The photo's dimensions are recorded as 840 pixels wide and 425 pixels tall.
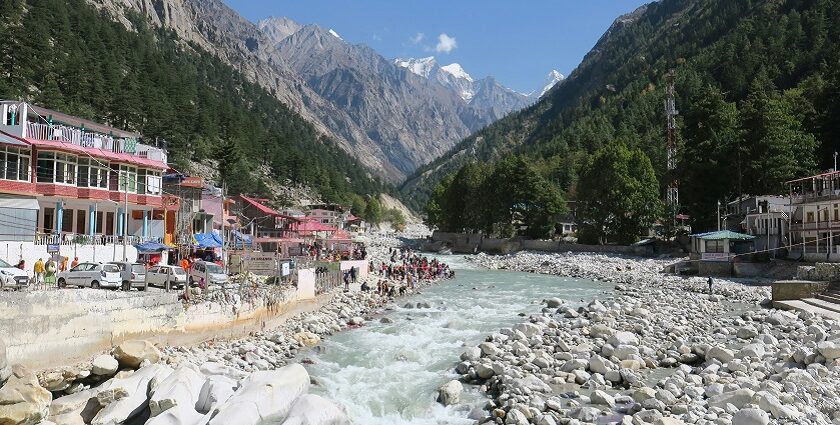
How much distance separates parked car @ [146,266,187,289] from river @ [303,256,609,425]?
734 centimetres

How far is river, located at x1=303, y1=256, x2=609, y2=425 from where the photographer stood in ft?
53.8

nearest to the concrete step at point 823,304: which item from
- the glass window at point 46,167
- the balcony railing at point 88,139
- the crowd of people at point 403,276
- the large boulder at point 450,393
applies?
the large boulder at point 450,393

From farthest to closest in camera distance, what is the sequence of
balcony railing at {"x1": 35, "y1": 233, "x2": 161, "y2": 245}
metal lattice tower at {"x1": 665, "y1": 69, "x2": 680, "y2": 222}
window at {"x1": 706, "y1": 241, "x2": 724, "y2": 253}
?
metal lattice tower at {"x1": 665, "y1": 69, "x2": 680, "y2": 222} < window at {"x1": 706, "y1": 241, "x2": 724, "y2": 253} < balcony railing at {"x1": 35, "y1": 233, "x2": 161, "y2": 245}

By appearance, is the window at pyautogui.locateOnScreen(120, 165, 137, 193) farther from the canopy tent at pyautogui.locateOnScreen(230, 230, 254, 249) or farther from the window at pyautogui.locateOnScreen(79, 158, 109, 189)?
the canopy tent at pyautogui.locateOnScreen(230, 230, 254, 249)

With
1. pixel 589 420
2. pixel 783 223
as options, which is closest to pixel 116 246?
pixel 589 420

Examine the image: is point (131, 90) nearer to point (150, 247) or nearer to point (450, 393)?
point (150, 247)

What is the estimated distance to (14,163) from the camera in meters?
28.6

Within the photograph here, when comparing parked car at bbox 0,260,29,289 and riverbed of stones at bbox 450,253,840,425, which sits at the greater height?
parked car at bbox 0,260,29,289

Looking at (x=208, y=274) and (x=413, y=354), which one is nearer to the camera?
(x=413, y=354)

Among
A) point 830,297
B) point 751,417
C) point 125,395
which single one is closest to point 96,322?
point 125,395

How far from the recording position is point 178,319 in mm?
20391

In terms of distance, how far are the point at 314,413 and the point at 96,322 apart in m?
9.05

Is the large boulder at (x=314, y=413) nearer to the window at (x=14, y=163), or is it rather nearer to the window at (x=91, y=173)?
the window at (x=14, y=163)

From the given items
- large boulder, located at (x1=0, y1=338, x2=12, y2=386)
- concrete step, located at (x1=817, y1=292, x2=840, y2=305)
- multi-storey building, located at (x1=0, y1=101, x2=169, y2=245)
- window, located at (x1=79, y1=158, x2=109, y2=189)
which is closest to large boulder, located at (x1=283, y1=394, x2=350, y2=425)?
large boulder, located at (x1=0, y1=338, x2=12, y2=386)
